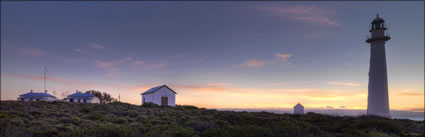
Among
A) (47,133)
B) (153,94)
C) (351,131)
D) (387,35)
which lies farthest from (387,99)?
(153,94)

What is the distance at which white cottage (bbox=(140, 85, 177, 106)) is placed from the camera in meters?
31.0

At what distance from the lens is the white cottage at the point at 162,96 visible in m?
31.0

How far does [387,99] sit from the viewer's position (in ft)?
61.7

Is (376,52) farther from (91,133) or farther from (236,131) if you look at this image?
(91,133)

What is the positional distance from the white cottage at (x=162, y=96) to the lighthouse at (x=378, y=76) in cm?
2316

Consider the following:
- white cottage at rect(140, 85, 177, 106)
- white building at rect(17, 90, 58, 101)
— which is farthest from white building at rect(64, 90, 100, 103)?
white cottage at rect(140, 85, 177, 106)

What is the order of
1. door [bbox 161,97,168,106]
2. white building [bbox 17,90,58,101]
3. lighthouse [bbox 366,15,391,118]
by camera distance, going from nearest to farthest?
lighthouse [bbox 366,15,391,118] → door [bbox 161,97,168,106] → white building [bbox 17,90,58,101]

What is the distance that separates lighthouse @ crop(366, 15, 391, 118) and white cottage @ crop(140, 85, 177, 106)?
23.2m

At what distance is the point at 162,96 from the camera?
103ft

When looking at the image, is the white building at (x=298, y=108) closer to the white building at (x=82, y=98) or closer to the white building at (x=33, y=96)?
the white building at (x=82, y=98)

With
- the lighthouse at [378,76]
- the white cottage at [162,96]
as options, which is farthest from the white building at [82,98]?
the lighthouse at [378,76]

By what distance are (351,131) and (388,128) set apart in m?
2.61

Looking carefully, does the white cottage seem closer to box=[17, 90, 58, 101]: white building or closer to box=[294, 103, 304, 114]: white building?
box=[294, 103, 304, 114]: white building

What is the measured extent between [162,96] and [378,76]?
961 inches
